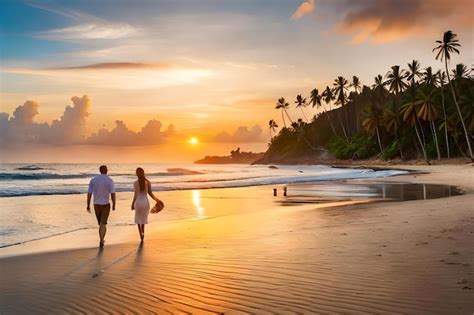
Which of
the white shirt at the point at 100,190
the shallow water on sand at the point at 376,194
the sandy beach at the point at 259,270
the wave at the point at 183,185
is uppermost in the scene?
the white shirt at the point at 100,190

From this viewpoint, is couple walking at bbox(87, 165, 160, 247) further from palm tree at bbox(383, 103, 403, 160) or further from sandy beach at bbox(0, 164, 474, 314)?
palm tree at bbox(383, 103, 403, 160)

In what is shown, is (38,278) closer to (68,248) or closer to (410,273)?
(68,248)

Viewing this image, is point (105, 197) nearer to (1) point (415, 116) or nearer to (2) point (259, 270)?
(2) point (259, 270)

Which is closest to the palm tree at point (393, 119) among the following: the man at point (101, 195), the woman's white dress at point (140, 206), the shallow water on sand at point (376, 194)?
the shallow water on sand at point (376, 194)

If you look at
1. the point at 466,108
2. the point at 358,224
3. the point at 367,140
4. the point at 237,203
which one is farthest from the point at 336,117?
the point at 358,224

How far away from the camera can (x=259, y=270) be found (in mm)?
6633

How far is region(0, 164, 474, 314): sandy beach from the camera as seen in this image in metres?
5.07

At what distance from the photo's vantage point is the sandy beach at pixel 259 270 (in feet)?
16.6

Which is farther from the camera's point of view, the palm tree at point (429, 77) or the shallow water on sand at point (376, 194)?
the palm tree at point (429, 77)

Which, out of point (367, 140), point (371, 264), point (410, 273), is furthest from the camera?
point (367, 140)

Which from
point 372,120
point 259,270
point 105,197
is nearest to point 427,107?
point 372,120

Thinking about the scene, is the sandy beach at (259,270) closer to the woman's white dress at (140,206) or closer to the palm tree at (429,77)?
the woman's white dress at (140,206)

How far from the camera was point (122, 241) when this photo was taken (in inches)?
419

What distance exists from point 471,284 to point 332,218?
294 inches
